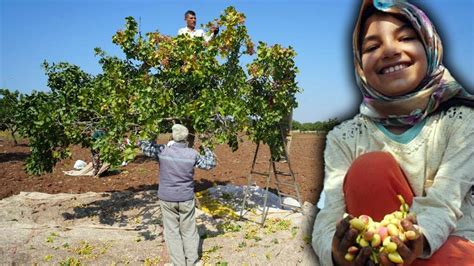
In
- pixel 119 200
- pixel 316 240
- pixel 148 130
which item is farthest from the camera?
pixel 119 200

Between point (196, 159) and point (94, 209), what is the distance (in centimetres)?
371

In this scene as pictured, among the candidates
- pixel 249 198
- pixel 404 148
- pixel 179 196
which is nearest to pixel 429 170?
pixel 404 148

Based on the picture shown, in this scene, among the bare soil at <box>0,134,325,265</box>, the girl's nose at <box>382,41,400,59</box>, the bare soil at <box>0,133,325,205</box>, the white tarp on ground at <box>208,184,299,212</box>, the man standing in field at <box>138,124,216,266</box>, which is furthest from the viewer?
the bare soil at <box>0,133,325,205</box>

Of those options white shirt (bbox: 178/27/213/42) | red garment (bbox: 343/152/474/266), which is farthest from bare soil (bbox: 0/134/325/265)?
white shirt (bbox: 178/27/213/42)

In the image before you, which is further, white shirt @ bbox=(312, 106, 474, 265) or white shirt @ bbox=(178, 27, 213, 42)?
white shirt @ bbox=(178, 27, 213, 42)

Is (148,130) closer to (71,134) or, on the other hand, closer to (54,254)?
(71,134)

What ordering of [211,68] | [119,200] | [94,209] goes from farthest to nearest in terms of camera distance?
[119,200] < [94,209] < [211,68]

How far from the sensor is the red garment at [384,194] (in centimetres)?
126

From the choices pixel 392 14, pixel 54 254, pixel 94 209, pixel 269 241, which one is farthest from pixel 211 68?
pixel 392 14

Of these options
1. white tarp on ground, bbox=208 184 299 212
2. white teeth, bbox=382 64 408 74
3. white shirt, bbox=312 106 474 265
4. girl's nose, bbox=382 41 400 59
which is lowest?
white tarp on ground, bbox=208 184 299 212

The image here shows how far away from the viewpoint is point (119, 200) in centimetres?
938

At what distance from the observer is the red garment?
1257 millimetres

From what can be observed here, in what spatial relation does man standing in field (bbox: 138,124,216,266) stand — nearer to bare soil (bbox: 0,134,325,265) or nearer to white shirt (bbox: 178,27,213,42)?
bare soil (bbox: 0,134,325,265)

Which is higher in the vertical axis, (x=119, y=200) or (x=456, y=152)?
(x=456, y=152)
